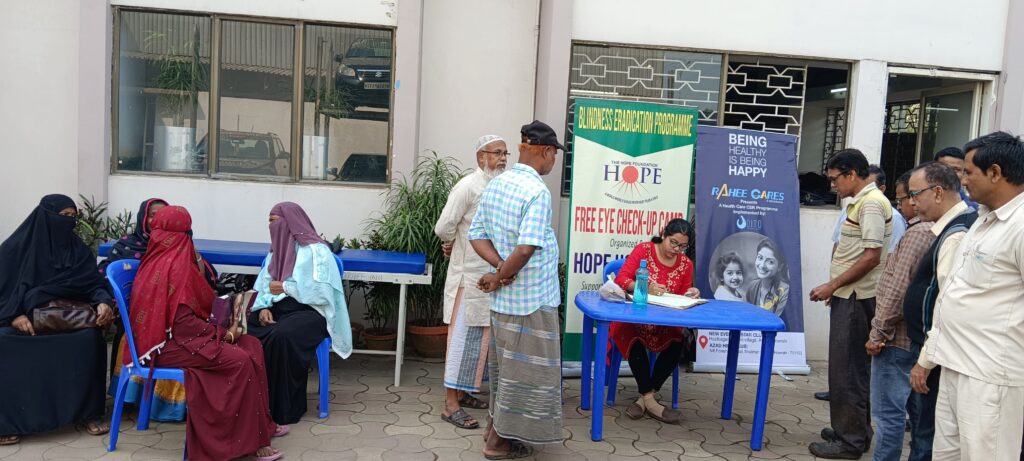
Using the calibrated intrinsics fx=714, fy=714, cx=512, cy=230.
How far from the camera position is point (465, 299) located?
14.1 feet

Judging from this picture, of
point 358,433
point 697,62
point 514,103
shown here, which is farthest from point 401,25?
point 358,433

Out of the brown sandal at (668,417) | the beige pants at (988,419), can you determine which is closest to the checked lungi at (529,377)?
the brown sandal at (668,417)

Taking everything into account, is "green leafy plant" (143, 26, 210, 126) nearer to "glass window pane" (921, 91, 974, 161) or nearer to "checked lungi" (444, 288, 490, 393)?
"checked lungi" (444, 288, 490, 393)

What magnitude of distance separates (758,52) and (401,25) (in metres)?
2.96

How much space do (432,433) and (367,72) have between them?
313 cm

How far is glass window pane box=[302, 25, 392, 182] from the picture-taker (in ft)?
19.2

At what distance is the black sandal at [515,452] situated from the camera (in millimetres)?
3773

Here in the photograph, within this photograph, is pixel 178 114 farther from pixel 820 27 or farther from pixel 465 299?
pixel 820 27

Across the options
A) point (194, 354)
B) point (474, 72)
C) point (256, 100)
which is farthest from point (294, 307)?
point (474, 72)

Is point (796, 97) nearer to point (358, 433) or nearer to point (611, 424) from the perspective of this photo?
point (611, 424)

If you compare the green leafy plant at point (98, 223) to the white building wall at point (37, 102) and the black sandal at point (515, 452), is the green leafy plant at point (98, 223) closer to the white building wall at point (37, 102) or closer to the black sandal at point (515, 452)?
the white building wall at point (37, 102)

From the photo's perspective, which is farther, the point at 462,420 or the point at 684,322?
the point at 462,420

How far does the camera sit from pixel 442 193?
220 inches

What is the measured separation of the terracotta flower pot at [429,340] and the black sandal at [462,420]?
4.27ft
